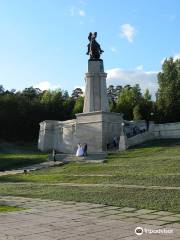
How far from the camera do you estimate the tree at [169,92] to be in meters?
59.7

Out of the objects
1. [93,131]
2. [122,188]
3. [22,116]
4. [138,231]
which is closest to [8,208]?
[122,188]

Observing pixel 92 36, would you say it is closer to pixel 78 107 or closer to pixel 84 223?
pixel 78 107

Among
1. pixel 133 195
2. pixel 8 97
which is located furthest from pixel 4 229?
pixel 8 97

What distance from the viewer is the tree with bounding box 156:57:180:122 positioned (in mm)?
59656

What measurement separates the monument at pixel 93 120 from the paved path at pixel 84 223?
24.7 meters

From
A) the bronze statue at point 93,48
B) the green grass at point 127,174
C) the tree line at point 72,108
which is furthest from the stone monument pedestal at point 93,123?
the tree line at point 72,108

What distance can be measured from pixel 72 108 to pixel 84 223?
61712mm

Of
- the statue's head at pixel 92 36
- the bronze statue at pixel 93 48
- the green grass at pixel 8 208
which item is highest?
the statue's head at pixel 92 36

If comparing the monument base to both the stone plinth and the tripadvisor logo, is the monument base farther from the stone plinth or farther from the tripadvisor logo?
the tripadvisor logo

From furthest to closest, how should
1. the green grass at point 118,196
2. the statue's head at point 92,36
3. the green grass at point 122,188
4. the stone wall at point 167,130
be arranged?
the statue's head at point 92,36
the stone wall at point 167,130
the green grass at point 122,188
the green grass at point 118,196

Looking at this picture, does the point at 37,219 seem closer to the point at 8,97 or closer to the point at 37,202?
the point at 37,202

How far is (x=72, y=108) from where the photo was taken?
70.5 meters

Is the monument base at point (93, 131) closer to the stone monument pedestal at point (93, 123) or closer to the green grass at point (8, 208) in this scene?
the stone monument pedestal at point (93, 123)

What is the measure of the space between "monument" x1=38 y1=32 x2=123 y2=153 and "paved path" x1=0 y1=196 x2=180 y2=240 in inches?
974
